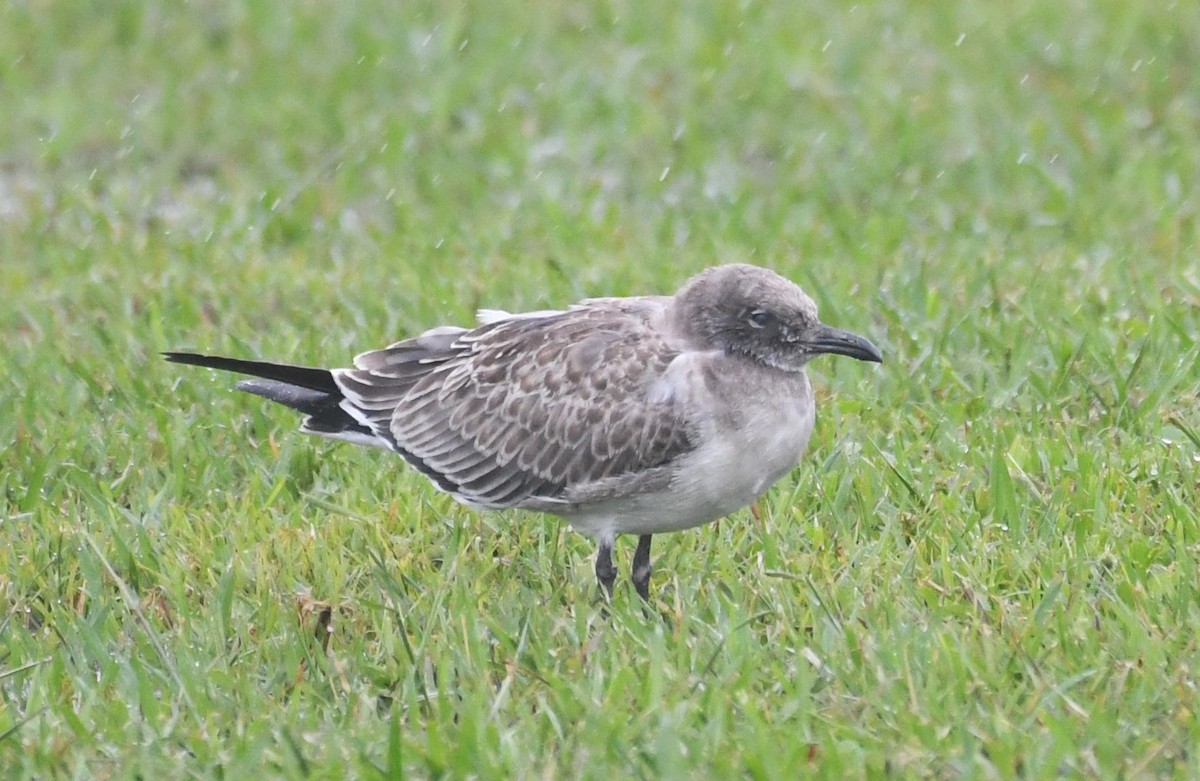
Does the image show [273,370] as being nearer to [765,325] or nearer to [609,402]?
[609,402]

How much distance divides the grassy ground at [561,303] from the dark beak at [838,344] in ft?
1.91

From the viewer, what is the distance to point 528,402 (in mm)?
5367

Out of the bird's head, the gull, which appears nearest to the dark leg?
the gull

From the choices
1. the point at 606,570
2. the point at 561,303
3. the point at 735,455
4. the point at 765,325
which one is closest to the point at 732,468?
the point at 735,455

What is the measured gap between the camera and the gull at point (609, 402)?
4879mm

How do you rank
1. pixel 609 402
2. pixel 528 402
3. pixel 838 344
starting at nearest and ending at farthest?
1. pixel 838 344
2. pixel 609 402
3. pixel 528 402

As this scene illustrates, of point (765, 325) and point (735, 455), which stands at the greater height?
point (765, 325)

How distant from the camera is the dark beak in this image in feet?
16.4

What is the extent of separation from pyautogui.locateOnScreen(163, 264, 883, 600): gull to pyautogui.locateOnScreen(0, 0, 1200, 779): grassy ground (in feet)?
0.87

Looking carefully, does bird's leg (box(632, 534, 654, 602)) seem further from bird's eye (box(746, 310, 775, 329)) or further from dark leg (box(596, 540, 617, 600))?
bird's eye (box(746, 310, 775, 329))

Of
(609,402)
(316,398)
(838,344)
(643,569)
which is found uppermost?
(838,344)

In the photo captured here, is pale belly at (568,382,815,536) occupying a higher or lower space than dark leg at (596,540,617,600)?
higher

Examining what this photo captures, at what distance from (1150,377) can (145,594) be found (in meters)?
3.35

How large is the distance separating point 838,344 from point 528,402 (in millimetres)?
939
